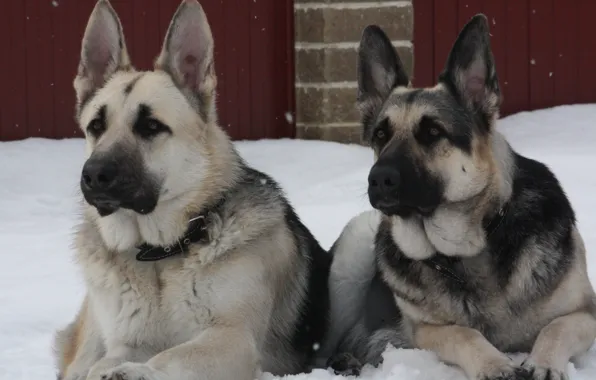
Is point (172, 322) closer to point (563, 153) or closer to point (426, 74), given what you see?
point (563, 153)

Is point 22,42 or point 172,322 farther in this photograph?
point 22,42

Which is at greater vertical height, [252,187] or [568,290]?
[252,187]

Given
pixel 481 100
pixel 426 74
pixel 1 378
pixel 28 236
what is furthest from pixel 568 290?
pixel 426 74

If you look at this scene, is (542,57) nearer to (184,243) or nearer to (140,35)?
(140,35)

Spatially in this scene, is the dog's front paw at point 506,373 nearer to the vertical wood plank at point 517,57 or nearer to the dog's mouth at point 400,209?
the dog's mouth at point 400,209

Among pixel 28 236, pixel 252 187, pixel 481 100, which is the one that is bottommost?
pixel 28 236

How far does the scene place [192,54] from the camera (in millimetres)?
4188

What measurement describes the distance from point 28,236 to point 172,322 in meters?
4.16

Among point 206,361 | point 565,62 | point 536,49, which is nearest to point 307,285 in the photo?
point 206,361

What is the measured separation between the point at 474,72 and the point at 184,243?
1362 mm

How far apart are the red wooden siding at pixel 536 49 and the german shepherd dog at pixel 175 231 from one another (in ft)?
21.9

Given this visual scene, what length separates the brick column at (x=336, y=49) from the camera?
9.59 metres

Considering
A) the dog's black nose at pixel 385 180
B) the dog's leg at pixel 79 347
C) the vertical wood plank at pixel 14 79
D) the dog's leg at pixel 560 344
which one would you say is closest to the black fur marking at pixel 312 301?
the dog's black nose at pixel 385 180

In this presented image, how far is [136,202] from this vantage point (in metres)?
3.81
